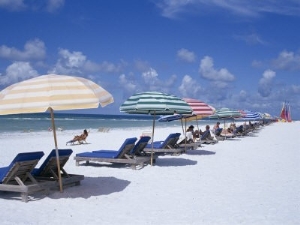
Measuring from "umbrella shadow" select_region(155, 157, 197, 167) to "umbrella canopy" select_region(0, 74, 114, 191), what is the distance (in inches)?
187

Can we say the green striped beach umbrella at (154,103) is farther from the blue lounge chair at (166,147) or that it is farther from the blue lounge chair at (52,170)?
the blue lounge chair at (52,170)

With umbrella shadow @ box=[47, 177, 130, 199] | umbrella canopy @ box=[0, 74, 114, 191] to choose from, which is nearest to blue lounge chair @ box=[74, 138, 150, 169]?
umbrella shadow @ box=[47, 177, 130, 199]

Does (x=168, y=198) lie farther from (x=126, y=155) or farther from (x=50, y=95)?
(x=126, y=155)

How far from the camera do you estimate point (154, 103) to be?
9.26 m

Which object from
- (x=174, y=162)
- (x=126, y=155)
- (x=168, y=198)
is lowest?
(x=168, y=198)

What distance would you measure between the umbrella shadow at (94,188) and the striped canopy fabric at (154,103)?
2.03 metres

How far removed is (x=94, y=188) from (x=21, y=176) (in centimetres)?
145

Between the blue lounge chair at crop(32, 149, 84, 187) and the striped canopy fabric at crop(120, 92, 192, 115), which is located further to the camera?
the striped canopy fabric at crop(120, 92, 192, 115)

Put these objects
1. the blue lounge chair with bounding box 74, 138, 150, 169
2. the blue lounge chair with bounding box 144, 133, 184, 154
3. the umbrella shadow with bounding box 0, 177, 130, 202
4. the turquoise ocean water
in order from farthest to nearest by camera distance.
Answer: the turquoise ocean water, the blue lounge chair with bounding box 144, 133, 184, 154, the blue lounge chair with bounding box 74, 138, 150, 169, the umbrella shadow with bounding box 0, 177, 130, 202

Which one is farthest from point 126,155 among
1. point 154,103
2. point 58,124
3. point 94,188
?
point 58,124

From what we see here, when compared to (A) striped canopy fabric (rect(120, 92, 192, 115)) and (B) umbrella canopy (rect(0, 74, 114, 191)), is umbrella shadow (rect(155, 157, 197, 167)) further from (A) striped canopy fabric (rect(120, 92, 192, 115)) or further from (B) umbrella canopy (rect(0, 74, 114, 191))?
(B) umbrella canopy (rect(0, 74, 114, 191))

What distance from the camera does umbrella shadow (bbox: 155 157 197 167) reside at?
34.9ft

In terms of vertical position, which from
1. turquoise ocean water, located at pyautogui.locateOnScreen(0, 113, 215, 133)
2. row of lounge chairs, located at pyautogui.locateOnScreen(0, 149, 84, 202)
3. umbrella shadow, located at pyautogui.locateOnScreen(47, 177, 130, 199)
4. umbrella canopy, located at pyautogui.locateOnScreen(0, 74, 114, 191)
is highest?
turquoise ocean water, located at pyautogui.locateOnScreen(0, 113, 215, 133)

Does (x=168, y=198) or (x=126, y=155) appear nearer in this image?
(x=168, y=198)
